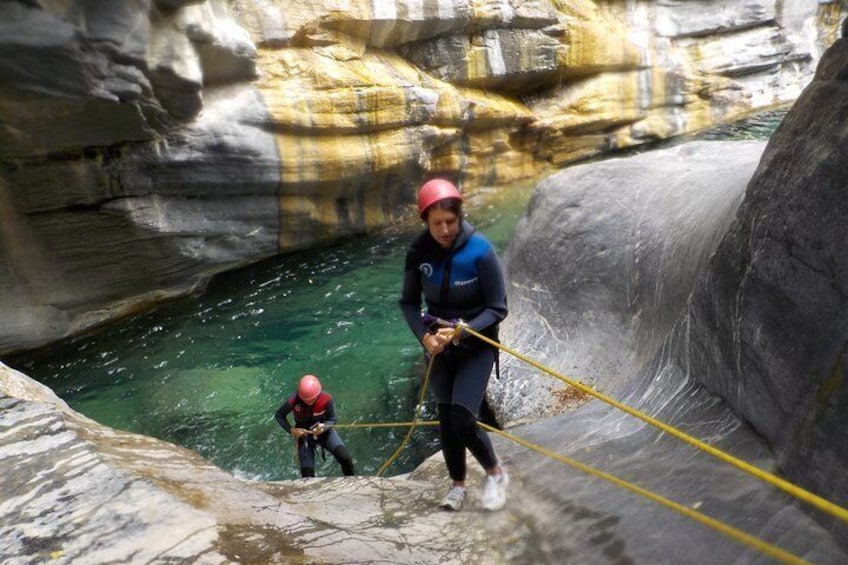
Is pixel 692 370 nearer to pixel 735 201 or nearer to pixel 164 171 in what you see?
pixel 735 201

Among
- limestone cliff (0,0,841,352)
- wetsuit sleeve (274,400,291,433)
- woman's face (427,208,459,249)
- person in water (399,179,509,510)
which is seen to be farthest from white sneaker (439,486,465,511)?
limestone cliff (0,0,841,352)

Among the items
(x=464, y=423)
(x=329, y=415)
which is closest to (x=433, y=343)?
(x=464, y=423)

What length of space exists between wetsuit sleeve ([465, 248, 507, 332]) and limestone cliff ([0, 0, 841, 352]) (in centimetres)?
730

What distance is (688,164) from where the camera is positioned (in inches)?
322

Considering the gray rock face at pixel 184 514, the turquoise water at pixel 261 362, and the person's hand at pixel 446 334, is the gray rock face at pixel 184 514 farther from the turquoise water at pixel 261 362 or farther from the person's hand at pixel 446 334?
the turquoise water at pixel 261 362

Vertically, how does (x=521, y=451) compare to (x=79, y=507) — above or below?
below

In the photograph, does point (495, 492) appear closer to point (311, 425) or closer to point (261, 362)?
point (311, 425)

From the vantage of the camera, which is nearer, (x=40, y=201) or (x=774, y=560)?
(x=774, y=560)

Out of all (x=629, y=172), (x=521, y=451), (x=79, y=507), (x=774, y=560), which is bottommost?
(x=521, y=451)

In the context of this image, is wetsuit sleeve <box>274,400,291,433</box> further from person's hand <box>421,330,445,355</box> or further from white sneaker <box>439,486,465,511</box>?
person's hand <box>421,330,445,355</box>

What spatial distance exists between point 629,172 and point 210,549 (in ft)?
22.4

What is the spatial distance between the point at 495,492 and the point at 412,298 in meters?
1.31

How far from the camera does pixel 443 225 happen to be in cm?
358

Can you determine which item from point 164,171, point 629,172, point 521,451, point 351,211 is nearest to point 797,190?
point 521,451
